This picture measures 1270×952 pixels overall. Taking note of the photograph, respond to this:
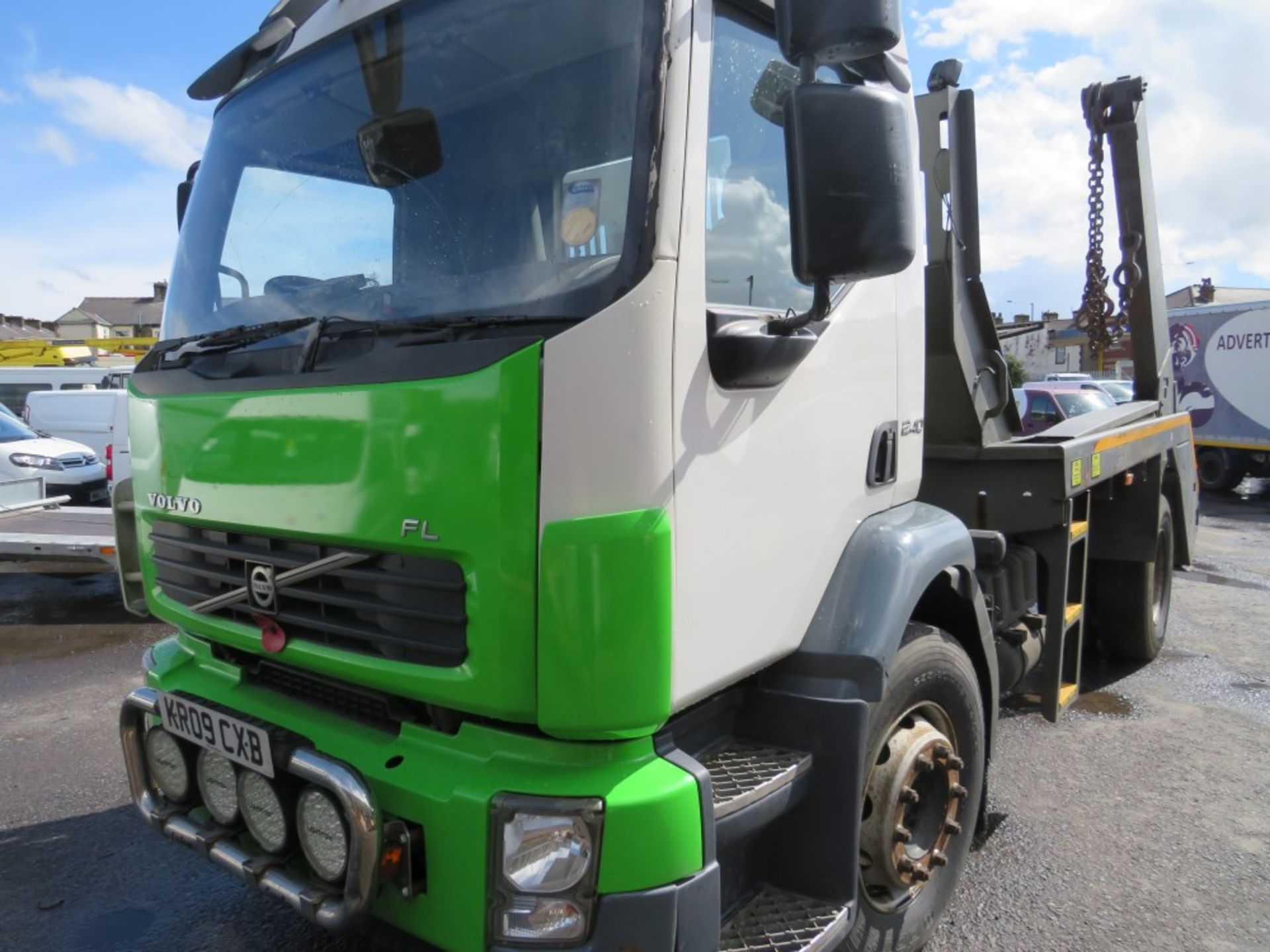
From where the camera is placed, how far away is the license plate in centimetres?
210

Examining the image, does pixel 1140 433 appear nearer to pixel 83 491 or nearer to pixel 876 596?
pixel 876 596

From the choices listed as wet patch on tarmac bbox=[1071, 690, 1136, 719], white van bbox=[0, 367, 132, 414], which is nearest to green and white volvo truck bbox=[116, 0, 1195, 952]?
wet patch on tarmac bbox=[1071, 690, 1136, 719]

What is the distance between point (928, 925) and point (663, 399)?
1.95 m

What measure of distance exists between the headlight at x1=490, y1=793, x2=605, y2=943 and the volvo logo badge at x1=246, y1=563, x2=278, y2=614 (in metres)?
0.80

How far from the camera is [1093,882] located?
322cm

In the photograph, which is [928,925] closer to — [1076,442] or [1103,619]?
[1076,442]

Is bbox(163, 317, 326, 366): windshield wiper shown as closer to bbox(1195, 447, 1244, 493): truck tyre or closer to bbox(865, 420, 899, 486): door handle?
bbox(865, 420, 899, 486): door handle

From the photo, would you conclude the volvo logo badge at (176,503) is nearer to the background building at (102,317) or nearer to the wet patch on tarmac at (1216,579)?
the wet patch on tarmac at (1216,579)

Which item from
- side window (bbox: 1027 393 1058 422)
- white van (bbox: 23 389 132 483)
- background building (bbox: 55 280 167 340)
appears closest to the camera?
side window (bbox: 1027 393 1058 422)

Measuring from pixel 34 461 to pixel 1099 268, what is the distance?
11273mm

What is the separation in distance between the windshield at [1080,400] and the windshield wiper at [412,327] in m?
10.6

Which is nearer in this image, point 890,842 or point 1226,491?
point 890,842

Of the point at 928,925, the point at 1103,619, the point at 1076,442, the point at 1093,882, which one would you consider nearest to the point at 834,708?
the point at 928,925

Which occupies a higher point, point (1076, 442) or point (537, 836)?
point (1076, 442)
